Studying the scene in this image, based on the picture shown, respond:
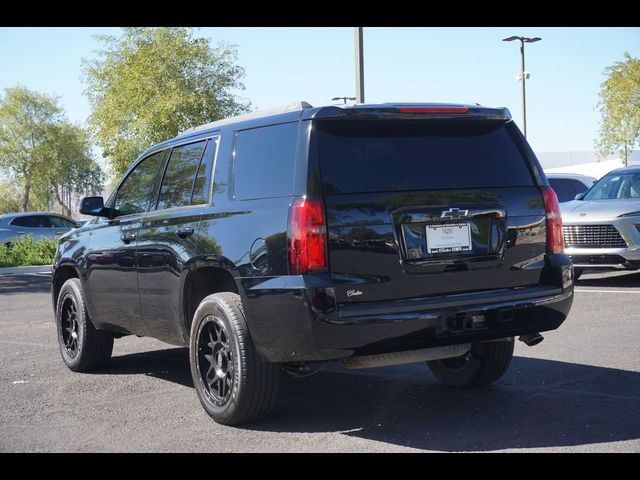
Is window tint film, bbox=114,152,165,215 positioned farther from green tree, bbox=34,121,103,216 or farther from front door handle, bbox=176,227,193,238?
green tree, bbox=34,121,103,216

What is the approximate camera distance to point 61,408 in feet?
20.9

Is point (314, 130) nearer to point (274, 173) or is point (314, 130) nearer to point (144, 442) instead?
point (274, 173)

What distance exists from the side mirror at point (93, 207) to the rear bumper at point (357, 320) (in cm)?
247

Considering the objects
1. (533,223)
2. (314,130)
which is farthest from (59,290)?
(533,223)

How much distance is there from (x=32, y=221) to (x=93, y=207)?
21806 millimetres

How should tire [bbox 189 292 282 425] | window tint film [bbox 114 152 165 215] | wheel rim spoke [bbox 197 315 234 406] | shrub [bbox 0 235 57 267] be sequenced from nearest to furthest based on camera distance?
1. tire [bbox 189 292 282 425]
2. wheel rim spoke [bbox 197 315 234 406]
3. window tint film [bbox 114 152 165 215]
4. shrub [bbox 0 235 57 267]

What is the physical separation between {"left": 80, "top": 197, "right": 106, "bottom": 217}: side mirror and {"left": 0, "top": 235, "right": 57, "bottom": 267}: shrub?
1714 cm

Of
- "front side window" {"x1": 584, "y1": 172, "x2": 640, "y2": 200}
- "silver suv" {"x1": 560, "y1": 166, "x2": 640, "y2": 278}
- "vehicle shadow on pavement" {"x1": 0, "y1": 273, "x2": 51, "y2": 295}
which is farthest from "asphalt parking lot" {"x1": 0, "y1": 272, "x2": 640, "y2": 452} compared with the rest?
"vehicle shadow on pavement" {"x1": 0, "y1": 273, "x2": 51, "y2": 295}

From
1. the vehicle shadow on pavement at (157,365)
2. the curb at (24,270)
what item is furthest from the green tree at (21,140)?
the vehicle shadow on pavement at (157,365)

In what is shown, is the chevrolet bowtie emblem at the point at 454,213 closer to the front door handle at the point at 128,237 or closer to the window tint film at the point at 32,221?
the front door handle at the point at 128,237

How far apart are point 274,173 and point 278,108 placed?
56 centimetres

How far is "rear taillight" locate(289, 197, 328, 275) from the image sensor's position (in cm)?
492

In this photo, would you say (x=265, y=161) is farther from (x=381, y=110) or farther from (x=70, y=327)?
(x=70, y=327)

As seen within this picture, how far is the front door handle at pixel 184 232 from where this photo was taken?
590cm
